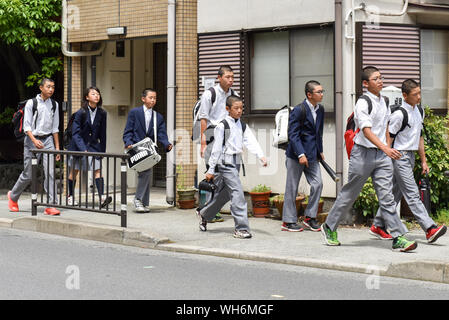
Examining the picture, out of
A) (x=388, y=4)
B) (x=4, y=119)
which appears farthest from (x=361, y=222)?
(x=4, y=119)

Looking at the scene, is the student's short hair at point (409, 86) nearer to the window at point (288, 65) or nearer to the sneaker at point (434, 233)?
the sneaker at point (434, 233)

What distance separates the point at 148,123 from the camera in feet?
43.5

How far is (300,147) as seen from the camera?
36.1ft

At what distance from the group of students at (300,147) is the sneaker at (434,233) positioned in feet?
0.04

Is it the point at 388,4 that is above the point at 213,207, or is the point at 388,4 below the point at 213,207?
above

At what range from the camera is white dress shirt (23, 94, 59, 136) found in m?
12.8

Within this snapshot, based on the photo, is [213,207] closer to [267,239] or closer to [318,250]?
[267,239]

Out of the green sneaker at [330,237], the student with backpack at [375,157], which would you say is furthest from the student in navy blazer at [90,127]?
the student with backpack at [375,157]

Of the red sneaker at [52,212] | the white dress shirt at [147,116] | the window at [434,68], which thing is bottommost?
the red sneaker at [52,212]

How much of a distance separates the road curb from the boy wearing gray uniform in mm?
2962

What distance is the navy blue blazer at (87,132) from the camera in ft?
44.0

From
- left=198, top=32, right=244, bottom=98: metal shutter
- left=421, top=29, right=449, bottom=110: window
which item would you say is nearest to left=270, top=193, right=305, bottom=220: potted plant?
left=198, top=32, right=244, bottom=98: metal shutter

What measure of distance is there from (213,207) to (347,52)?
3011mm

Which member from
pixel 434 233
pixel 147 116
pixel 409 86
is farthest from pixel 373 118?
pixel 147 116
